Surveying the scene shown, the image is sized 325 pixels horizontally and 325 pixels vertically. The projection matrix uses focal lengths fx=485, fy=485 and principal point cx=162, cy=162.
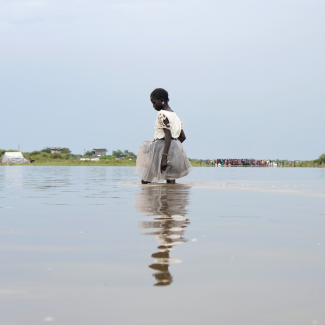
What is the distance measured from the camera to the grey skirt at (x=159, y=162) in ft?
36.3

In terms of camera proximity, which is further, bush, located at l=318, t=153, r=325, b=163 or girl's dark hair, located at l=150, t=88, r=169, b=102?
bush, located at l=318, t=153, r=325, b=163

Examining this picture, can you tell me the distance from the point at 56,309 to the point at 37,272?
686 millimetres

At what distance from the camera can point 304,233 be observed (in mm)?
4301

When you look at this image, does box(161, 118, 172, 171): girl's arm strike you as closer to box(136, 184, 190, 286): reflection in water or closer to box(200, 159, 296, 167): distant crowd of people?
box(136, 184, 190, 286): reflection in water

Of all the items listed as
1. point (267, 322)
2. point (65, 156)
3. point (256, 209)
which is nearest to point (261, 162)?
point (65, 156)

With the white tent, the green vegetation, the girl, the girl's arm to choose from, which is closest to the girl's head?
the girl

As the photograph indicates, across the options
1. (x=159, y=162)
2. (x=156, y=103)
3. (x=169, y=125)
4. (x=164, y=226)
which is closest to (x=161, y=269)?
(x=164, y=226)

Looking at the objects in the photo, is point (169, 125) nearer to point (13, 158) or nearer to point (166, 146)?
point (166, 146)

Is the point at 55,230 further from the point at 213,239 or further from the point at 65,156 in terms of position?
the point at 65,156

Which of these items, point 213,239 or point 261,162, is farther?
point 261,162

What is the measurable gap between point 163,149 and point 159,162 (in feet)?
1.15

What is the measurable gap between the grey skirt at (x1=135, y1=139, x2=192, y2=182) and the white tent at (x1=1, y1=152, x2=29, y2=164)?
63726 mm

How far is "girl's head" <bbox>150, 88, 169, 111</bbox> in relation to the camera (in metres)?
11.3

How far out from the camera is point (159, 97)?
37.0 feet
